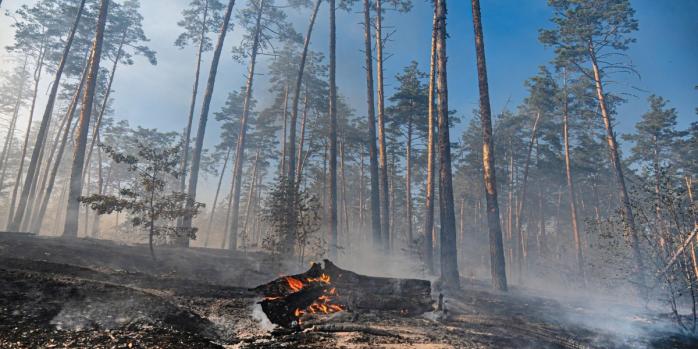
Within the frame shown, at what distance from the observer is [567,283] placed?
31672 millimetres

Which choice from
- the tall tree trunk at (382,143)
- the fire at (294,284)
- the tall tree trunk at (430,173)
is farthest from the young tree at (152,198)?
the tall tree trunk at (430,173)

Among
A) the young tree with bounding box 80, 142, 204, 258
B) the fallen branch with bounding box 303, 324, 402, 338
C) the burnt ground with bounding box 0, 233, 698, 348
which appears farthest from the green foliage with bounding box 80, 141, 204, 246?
the fallen branch with bounding box 303, 324, 402, 338

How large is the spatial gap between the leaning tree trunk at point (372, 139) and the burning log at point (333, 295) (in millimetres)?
9448

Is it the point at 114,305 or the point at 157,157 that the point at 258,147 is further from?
the point at 114,305

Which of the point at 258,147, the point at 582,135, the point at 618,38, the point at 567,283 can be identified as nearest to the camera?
the point at 618,38

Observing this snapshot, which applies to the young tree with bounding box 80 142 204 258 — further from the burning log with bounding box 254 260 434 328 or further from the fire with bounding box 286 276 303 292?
the fire with bounding box 286 276 303 292

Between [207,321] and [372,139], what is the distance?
14.2 meters

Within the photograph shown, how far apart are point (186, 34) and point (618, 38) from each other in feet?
104

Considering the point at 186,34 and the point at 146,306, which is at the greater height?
the point at 186,34

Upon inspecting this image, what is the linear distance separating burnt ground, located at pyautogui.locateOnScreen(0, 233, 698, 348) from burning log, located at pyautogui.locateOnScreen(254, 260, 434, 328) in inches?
11.5

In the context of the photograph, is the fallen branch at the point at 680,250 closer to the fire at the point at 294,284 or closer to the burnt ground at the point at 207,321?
the burnt ground at the point at 207,321

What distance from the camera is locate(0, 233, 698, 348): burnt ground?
3889 mm

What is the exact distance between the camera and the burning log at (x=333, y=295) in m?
5.74

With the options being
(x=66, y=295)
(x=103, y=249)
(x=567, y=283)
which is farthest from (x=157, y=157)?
(x=567, y=283)
